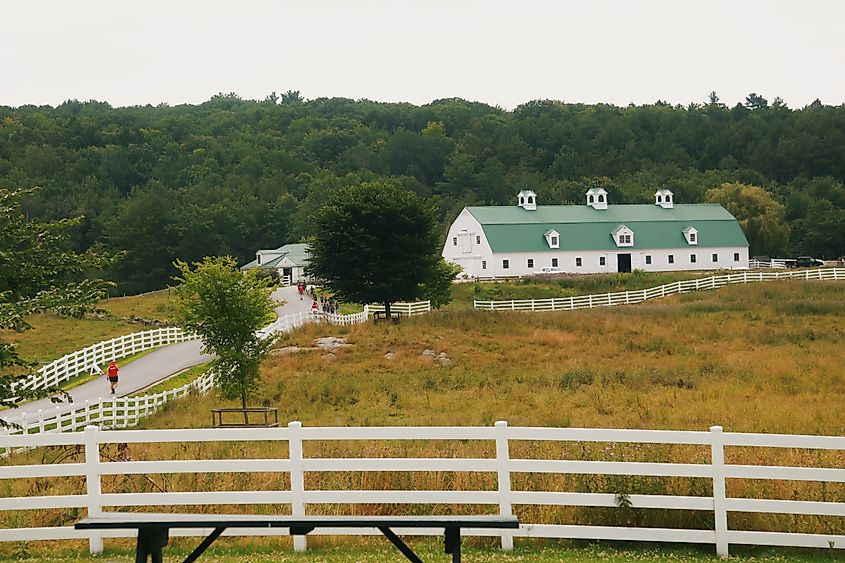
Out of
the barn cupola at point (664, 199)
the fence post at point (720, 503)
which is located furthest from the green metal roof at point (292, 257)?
the fence post at point (720, 503)

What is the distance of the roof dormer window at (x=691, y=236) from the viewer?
8519cm

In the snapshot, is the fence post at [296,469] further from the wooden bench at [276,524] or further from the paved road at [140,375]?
the paved road at [140,375]

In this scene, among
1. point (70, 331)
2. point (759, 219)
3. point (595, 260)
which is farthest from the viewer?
point (759, 219)

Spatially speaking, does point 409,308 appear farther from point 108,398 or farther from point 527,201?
point 527,201

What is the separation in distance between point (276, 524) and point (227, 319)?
69.9 ft

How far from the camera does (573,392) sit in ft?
89.1

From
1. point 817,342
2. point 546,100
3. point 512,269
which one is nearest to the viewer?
point 817,342

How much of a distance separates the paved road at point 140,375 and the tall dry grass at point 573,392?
3443 mm

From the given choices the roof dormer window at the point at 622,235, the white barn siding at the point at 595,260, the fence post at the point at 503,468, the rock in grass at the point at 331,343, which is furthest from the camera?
the roof dormer window at the point at 622,235

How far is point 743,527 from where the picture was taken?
384 inches

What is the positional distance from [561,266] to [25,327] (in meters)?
72.3

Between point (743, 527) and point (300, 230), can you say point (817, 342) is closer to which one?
point (743, 527)

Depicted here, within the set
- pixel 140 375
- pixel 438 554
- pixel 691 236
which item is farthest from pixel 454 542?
pixel 691 236

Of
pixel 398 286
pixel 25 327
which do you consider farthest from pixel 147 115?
pixel 25 327
